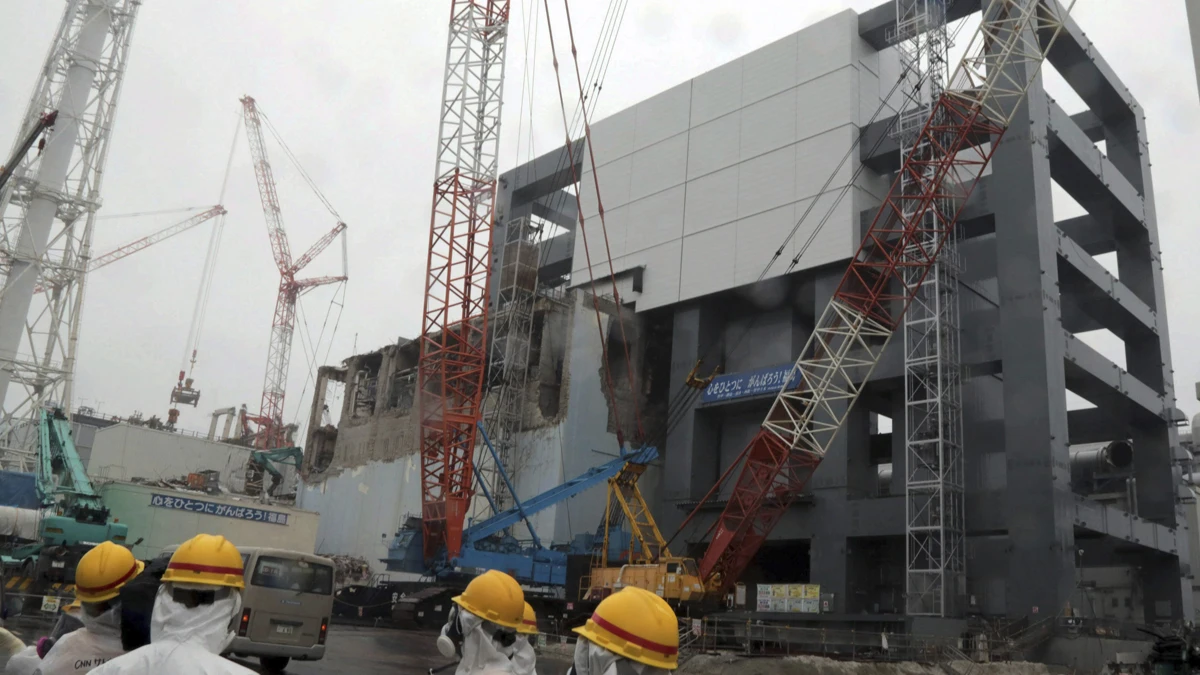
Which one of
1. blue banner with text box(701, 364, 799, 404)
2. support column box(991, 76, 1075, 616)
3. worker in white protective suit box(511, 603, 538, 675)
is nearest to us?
worker in white protective suit box(511, 603, 538, 675)

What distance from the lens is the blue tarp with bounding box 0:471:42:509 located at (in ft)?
134

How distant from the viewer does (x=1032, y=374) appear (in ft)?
131

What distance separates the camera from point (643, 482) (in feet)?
177

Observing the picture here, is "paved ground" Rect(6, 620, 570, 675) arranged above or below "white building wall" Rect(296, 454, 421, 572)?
below

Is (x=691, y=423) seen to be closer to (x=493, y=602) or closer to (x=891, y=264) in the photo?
(x=891, y=264)

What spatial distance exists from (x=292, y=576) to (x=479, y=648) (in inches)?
486

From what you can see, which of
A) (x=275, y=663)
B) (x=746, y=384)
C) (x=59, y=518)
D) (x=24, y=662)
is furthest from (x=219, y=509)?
(x=24, y=662)

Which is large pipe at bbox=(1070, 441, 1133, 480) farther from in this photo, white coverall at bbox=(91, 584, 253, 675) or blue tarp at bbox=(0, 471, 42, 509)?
white coverall at bbox=(91, 584, 253, 675)

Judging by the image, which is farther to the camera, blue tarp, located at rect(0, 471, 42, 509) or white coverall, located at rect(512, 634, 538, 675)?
blue tarp, located at rect(0, 471, 42, 509)

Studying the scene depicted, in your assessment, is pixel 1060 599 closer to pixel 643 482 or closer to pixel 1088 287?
pixel 1088 287

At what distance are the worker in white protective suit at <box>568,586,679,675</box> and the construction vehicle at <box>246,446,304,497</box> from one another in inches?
2881

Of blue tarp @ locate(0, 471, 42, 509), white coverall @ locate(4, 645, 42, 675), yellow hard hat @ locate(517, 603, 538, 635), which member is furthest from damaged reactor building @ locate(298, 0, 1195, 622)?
white coverall @ locate(4, 645, 42, 675)

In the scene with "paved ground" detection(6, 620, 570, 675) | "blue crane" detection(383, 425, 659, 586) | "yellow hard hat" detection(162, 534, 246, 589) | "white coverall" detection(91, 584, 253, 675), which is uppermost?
"blue crane" detection(383, 425, 659, 586)

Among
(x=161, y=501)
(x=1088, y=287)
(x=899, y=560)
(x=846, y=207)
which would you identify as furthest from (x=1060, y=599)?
(x=161, y=501)
